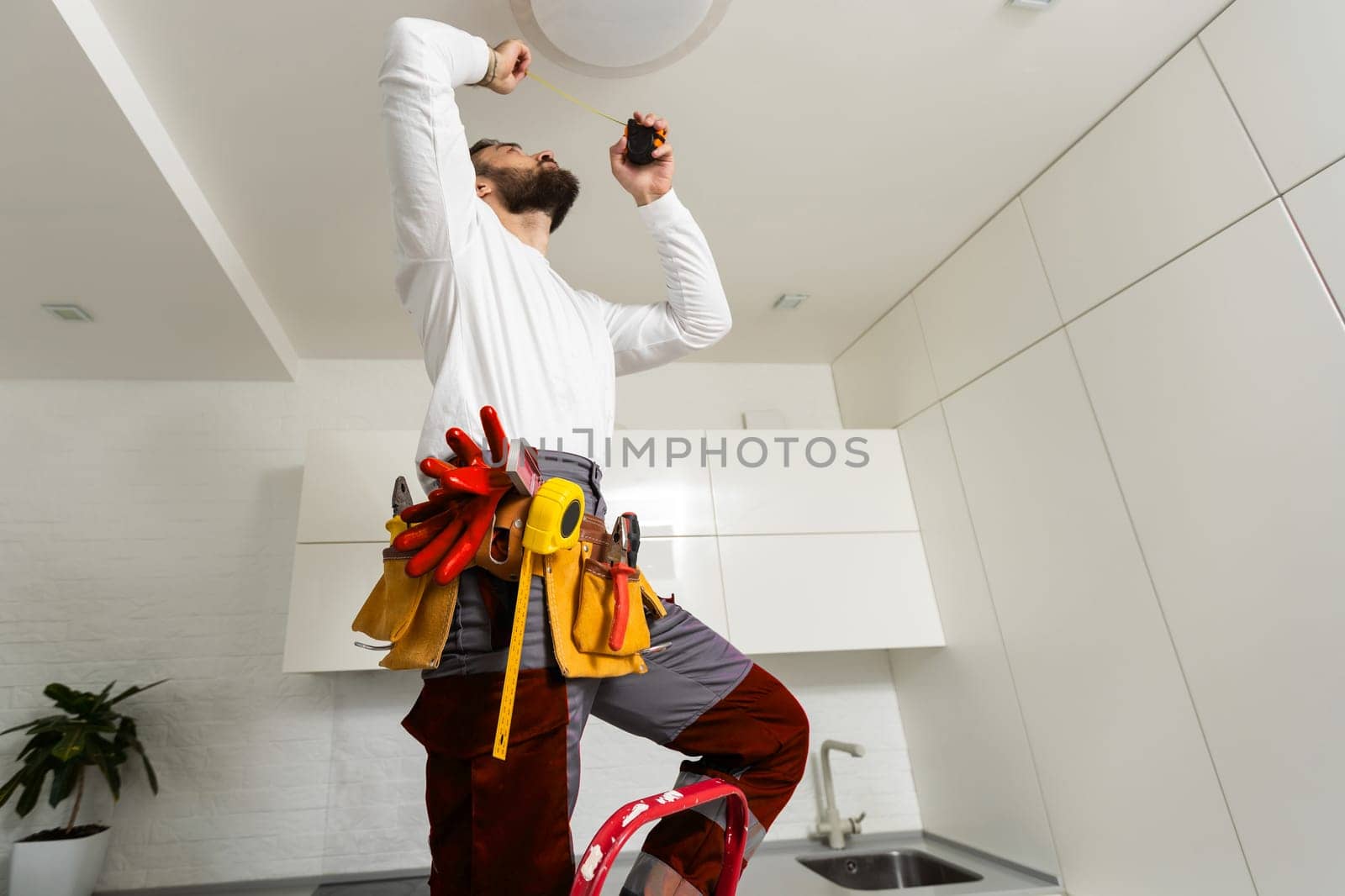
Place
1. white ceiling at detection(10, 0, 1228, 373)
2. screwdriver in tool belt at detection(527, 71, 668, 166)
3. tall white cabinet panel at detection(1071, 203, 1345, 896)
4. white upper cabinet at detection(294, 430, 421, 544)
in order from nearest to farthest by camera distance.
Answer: screwdriver in tool belt at detection(527, 71, 668, 166), tall white cabinet panel at detection(1071, 203, 1345, 896), white ceiling at detection(10, 0, 1228, 373), white upper cabinet at detection(294, 430, 421, 544)

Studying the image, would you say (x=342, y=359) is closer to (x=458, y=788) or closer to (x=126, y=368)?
(x=126, y=368)

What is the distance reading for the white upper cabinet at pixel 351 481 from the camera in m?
2.26

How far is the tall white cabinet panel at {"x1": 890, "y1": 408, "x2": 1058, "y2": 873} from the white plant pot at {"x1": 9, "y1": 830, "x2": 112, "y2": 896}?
108 inches

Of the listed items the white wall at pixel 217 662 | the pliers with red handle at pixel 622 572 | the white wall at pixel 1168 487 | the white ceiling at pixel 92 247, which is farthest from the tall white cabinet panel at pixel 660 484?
the pliers with red handle at pixel 622 572

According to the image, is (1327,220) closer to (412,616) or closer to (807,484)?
(807,484)

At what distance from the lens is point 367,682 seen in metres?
2.48

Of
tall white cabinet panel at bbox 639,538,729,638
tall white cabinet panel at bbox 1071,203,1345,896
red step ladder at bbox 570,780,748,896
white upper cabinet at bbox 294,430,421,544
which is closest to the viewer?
red step ladder at bbox 570,780,748,896

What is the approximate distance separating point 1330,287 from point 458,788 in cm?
176

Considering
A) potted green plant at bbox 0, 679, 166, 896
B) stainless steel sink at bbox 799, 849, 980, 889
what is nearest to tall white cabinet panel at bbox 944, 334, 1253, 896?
stainless steel sink at bbox 799, 849, 980, 889

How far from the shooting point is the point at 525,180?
1.26 meters

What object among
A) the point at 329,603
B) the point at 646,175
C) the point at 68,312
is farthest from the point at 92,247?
the point at 646,175

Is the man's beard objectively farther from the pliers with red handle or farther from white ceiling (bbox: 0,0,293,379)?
white ceiling (bbox: 0,0,293,379)

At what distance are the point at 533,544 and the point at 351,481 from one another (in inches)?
68.7

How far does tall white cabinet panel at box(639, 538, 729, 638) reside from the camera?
2377 mm
